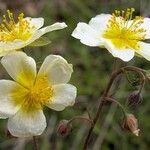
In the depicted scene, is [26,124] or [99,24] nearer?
[26,124]

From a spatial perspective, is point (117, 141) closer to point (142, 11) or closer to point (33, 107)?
point (142, 11)

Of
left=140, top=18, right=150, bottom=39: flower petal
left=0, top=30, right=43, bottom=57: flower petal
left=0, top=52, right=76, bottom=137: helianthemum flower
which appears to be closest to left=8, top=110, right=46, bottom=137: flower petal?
left=0, top=52, right=76, bottom=137: helianthemum flower

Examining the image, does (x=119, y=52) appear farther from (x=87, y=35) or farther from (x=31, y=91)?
(x=31, y=91)

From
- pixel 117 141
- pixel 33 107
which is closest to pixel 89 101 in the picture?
pixel 117 141

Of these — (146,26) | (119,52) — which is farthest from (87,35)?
(146,26)

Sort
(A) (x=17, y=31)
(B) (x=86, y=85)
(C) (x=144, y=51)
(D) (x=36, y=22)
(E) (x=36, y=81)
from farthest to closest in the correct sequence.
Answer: (B) (x=86, y=85), (D) (x=36, y=22), (A) (x=17, y=31), (C) (x=144, y=51), (E) (x=36, y=81)

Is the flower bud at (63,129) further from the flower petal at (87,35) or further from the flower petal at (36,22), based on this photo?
the flower petal at (36,22)

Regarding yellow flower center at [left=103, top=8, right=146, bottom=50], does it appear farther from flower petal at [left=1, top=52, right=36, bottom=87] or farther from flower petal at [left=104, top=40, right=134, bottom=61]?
flower petal at [left=1, top=52, right=36, bottom=87]
